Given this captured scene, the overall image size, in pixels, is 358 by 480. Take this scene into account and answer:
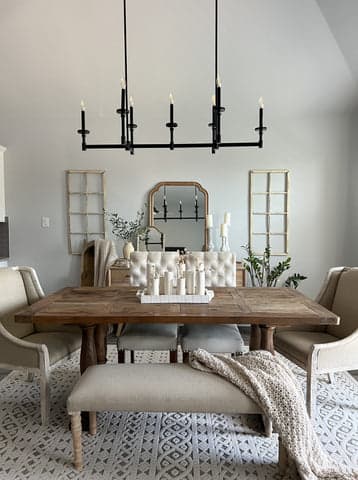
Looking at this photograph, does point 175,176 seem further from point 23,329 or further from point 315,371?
point 315,371

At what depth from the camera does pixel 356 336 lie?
2092 mm

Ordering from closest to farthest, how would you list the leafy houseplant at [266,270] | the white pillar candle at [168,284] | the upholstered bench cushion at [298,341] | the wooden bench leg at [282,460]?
the wooden bench leg at [282,460], the upholstered bench cushion at [298,341], the white pillar candle at [168,284], the leafy houseplant at [266,270]

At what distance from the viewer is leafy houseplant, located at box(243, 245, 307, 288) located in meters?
4.09

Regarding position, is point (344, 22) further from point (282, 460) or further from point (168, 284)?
point (282, 460)

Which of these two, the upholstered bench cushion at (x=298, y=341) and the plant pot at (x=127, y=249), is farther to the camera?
the plant pot at (x=127, y=249)

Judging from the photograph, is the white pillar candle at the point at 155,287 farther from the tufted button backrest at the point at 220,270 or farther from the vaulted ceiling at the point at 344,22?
the vaulted ceiling at the point at 344,22

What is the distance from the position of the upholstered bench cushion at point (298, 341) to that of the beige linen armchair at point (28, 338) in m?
1.41

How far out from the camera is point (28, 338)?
94.3 inches

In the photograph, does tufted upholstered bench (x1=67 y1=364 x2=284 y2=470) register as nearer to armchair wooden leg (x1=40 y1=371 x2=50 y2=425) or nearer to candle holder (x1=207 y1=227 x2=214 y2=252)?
armchair wooden leg (x1=40 y1=371 x2=50 y2=425)

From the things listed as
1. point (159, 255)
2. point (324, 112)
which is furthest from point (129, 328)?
point (324, 112)

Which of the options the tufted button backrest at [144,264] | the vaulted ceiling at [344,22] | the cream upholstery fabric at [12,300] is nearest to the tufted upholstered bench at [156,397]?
the cream upholstery fabric at [12,300]

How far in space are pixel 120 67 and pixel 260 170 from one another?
76.6 inches

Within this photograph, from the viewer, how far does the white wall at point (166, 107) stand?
3.37 meters

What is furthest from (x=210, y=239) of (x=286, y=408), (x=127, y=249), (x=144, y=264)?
(x=286, y=408)
